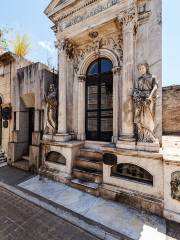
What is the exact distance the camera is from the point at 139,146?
4.50 meters

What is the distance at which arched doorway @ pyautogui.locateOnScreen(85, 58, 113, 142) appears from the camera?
20.7 ft

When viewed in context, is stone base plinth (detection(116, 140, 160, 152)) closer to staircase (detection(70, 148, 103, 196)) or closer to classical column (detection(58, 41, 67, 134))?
staircase (detection(70, 148, 103, 196))

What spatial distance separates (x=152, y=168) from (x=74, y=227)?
2499 millimetres

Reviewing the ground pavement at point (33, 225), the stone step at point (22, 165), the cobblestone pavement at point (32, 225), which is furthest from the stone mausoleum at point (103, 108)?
the cobblestone pavement at point (32, 225)

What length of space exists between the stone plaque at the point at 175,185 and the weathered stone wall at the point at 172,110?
11.7 metres

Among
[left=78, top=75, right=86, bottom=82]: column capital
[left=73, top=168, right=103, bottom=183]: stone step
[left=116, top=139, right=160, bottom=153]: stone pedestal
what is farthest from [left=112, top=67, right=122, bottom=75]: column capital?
[left=73, top=168, right=103, bottom=183]: stone step

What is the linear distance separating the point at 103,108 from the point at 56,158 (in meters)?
2.95

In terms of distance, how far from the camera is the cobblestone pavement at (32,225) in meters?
3.27

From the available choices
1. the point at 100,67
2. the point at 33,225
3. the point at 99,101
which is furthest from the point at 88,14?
the point at 33,225

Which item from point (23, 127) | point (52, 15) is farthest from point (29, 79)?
point (52, 15)

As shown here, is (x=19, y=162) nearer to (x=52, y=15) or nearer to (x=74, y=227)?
(x=74, y=227)

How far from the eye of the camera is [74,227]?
3.54 meters

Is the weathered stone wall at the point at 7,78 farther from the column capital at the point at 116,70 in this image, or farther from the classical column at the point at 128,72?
the classical column at the point at 128,72

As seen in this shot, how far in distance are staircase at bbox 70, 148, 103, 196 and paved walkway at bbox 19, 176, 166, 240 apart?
0.22 m
